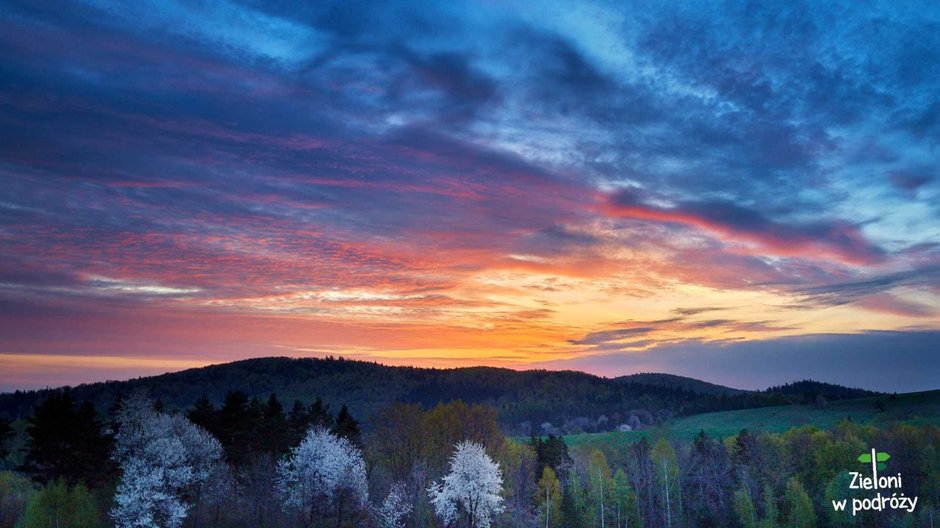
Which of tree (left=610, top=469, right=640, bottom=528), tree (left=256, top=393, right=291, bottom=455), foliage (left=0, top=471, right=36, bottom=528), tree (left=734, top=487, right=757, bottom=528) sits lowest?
tree (left=610, top=469, right=640, bottom=528)

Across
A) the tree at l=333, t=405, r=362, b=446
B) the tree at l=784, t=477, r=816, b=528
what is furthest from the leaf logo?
the tree at l=333, t=405, r=362, b=446

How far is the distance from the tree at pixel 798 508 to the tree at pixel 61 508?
3872 inches

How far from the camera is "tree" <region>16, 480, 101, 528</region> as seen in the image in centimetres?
7381

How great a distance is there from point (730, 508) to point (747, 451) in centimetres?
1153

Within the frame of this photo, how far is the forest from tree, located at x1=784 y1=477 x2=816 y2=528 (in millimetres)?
216

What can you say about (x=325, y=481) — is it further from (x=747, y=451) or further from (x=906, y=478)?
(x=906, y=478)

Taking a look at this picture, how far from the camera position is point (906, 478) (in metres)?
116

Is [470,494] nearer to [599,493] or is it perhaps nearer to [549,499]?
[549,499]

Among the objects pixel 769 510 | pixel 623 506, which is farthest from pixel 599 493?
pixel 769 510

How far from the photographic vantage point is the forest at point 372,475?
249ft

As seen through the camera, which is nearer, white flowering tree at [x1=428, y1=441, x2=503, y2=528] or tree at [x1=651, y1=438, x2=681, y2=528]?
white flowering tree at [x1=428, y1=441, x2=503, y2=528]

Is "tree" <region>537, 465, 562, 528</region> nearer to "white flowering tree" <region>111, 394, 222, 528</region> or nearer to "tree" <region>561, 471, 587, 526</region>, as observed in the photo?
"tree" <region>561, 471, 587, 526</region>

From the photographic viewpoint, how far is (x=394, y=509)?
8662 cm

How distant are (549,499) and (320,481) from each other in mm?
57188
